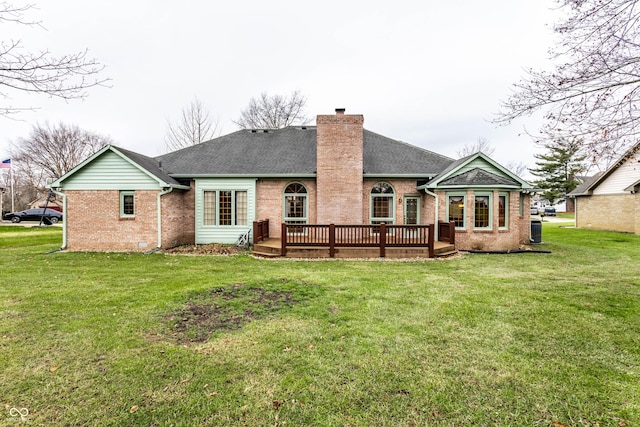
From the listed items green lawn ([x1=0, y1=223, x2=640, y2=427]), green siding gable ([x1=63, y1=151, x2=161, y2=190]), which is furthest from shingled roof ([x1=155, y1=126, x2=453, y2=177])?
green lawn ([x1=0, y1=223, x2=640, y2=427])

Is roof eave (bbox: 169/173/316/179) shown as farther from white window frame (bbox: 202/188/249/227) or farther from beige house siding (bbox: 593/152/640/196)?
beige house siding (bbox: 593/152/640/196)

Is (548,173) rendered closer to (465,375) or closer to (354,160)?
(354,160)

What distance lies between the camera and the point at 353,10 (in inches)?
466

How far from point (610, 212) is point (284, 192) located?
23502 mm

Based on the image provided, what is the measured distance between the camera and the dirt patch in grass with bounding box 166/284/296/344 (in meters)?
4.32

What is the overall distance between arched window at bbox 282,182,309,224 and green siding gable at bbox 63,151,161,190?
551cm

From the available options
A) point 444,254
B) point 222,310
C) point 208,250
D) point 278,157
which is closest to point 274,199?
point 278,157

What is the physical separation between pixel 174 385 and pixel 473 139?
45.2 metres

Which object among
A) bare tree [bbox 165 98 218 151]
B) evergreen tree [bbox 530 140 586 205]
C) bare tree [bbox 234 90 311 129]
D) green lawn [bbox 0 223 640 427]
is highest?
bare tree [bbox 234 90 311 129]

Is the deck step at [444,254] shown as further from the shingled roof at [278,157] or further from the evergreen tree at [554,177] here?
the evergreen tree at [554,177]

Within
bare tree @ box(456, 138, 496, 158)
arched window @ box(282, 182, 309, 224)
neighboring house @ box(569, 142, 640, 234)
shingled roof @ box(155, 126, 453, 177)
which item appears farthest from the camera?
bare tree @ box(456, 138, 496, 158)

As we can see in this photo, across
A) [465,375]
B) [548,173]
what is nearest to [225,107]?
[465,375]

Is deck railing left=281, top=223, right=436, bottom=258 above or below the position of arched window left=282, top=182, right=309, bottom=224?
below

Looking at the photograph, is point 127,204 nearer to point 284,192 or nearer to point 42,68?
point 284,192
